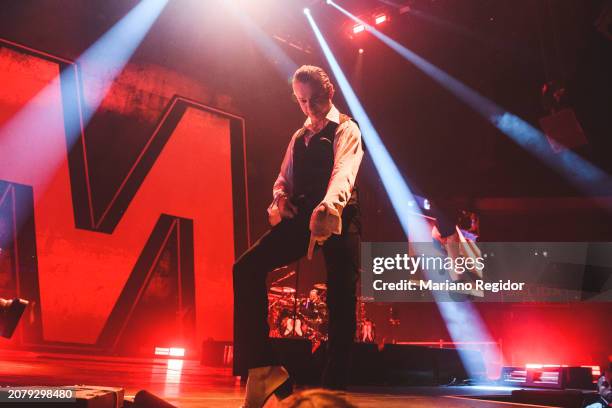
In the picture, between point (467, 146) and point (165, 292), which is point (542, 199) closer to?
point (467, 146)

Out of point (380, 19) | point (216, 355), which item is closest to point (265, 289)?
point (216, 355)

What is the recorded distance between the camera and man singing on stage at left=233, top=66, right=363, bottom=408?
1615mm

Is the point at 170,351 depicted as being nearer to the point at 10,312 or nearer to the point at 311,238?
the point at 10,312

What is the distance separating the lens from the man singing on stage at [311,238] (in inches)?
63.6

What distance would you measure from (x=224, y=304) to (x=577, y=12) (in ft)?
24.7

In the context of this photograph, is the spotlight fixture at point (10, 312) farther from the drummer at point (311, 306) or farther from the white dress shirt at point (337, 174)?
the drummer at point (311, 306)

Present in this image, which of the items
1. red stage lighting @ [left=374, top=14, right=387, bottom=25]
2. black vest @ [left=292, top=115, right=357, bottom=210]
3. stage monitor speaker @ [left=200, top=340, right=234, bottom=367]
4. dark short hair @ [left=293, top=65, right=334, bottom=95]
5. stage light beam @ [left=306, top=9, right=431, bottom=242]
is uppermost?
red stage lighting @ [left=374, top=14, right=387, bottom=25]

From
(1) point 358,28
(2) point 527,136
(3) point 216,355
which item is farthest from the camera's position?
(2) point 527,136

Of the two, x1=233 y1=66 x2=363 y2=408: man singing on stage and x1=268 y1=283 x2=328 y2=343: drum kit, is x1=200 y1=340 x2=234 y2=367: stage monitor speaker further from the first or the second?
x1=233 y1=66 x2=363 y2=408: man singing on stage

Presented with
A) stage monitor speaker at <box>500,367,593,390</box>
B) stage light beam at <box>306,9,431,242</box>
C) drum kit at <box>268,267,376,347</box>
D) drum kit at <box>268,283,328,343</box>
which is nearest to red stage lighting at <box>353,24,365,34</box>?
stage light beam at <box>306,9,431,242</box>

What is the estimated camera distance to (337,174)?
1733 mm

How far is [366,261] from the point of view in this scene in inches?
393

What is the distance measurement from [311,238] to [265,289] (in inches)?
10.1

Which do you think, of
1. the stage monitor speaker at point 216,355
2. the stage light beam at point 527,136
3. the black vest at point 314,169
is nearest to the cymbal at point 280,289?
the stage monitor speaker at point 216,355
